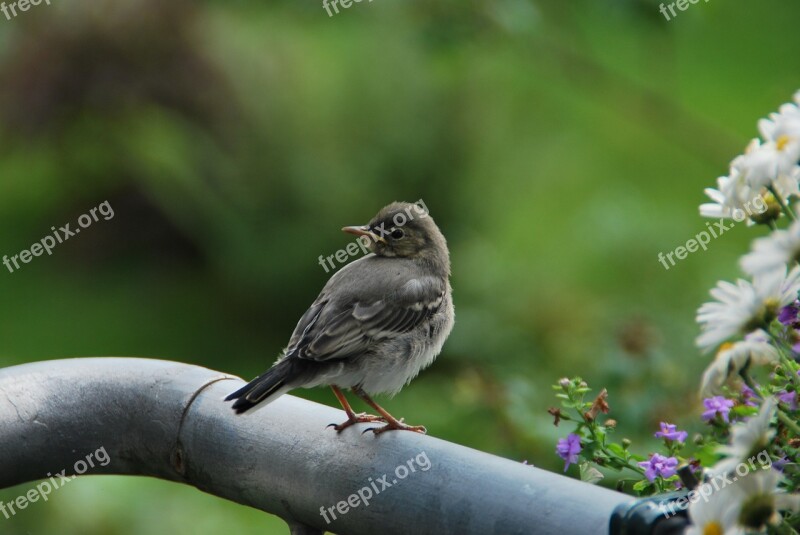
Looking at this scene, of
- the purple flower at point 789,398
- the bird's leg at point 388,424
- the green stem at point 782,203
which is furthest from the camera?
the bird's leg at point 388,424

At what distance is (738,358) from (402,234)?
86.0 inches

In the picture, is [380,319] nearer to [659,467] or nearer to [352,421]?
[352,421]

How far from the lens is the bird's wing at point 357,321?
2959 millimetres

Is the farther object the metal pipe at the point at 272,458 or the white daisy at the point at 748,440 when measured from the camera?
the metal pipe at the point at 272,458

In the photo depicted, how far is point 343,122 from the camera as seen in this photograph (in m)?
7.85

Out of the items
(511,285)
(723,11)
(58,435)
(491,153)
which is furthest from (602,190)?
(58,435)

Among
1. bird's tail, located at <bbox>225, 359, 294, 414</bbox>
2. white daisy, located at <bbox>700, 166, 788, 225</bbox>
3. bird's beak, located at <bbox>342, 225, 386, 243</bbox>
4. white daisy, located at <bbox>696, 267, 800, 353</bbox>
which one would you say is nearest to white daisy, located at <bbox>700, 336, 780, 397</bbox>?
white daisy, located at <bbox>696, 267, 800, 353</bbox>

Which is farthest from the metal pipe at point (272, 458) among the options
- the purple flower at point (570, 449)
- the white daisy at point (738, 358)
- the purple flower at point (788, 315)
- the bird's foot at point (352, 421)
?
the purple flower at point (788, 315)

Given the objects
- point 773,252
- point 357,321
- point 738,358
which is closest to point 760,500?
point 738,358

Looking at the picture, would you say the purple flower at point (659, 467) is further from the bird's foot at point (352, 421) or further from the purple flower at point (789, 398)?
the bird's foot at point (352, 421)

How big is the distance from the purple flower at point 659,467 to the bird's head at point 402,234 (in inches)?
68.9

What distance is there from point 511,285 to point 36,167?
12.7ft

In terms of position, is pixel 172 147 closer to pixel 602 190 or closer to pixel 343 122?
pixel 343 122

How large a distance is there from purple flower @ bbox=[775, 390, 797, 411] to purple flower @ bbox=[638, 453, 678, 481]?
0.23 meters
